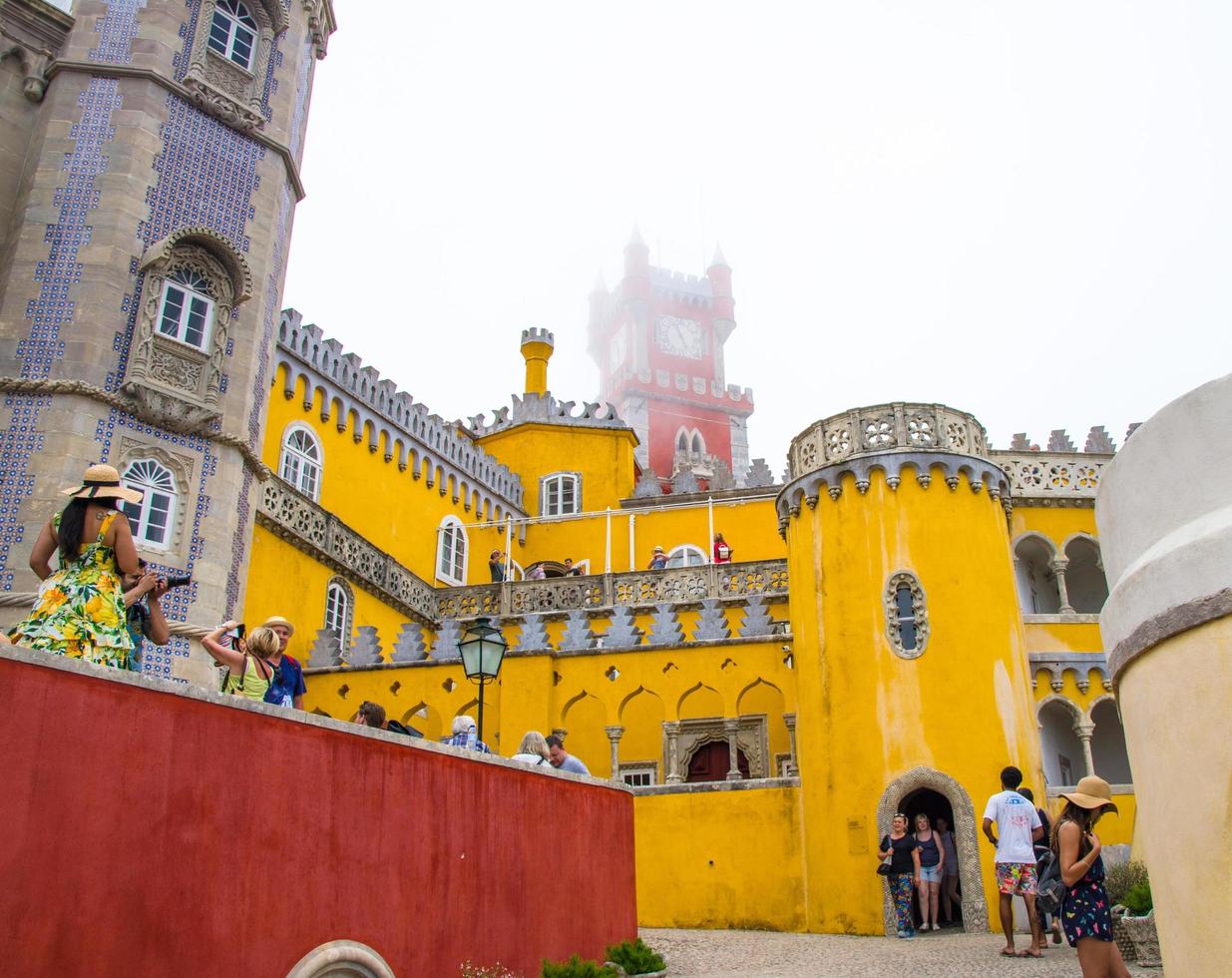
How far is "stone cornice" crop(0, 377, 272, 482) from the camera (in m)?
15.0

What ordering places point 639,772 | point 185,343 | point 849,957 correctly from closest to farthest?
1. point 849,957
2. point 185,343
3. point 639,772

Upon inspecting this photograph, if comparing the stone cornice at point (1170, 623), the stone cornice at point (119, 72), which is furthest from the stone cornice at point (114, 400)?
the stone cornice at point (1170, 623)

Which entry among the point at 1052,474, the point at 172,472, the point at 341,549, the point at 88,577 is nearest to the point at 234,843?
the point at 88,577

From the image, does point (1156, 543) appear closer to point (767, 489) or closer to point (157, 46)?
point (157, 46)

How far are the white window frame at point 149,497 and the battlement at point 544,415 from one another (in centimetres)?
1860

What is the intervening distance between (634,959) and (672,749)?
8580 mm

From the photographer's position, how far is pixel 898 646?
15.6 meters

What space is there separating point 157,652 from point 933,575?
404 inches

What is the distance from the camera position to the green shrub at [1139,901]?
31.6 ft

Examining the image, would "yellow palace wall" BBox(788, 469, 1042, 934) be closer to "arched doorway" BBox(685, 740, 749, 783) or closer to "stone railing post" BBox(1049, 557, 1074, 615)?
"stone railing post" BBox(1049, 557, 1074, 615)

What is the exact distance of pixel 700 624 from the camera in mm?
19531

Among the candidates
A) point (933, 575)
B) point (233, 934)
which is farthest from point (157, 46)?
point (233, 934)

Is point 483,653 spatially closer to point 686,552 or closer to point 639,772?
point 639,772

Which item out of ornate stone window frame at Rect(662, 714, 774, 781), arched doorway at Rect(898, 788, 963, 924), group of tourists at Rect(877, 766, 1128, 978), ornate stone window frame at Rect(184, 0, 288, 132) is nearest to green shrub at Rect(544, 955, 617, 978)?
group of tourists at Rect(877, 766, 1128, 978)
